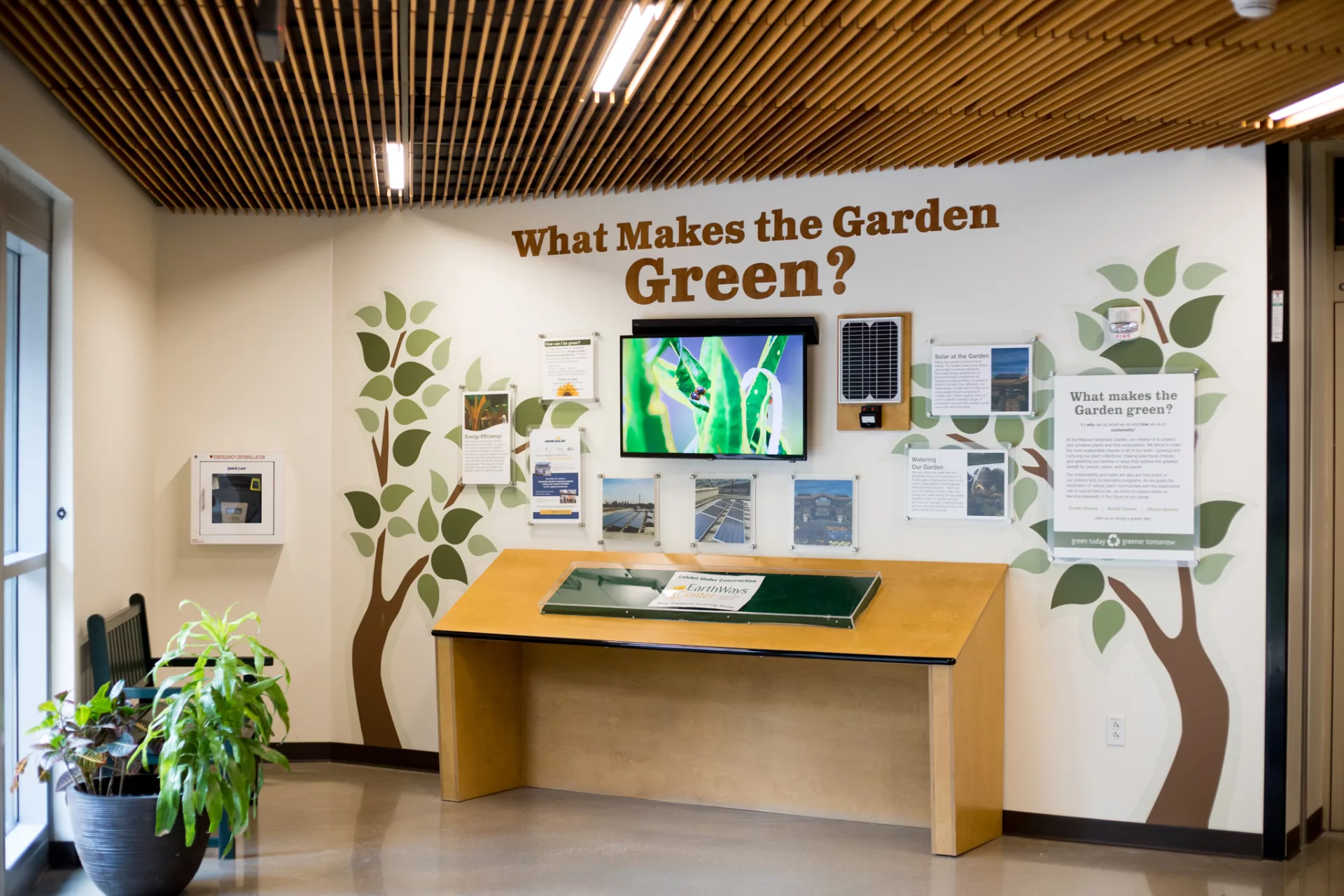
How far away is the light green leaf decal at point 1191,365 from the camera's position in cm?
466

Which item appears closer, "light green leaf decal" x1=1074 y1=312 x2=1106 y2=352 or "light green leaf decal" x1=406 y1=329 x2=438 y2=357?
"light green leaf decal" x1=1074 y1=312 x2=1106 y2=352

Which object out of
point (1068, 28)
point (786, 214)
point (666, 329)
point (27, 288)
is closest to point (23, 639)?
point (27, 288)

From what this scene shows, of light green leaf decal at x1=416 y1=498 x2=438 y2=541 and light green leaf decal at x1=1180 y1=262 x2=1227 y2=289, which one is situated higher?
light green leaf decal at x1=1180 y1=262 x2=1227 y2=289

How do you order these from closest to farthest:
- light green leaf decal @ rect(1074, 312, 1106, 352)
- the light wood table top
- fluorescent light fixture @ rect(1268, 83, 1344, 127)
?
fluorescent light fixture @ rect(1268, 83, 1344, 127)
the light wood table top
light green leaf decal @ rect(1074, 312, 1106, 352)

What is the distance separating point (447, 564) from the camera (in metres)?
5.86

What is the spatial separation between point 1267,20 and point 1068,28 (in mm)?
590

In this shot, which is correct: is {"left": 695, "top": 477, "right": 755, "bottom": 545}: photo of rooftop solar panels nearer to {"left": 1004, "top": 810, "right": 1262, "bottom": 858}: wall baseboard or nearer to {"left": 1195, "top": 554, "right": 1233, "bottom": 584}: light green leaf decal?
{"left": 1004, "top": 810, "right": 1262, "bottom": 858}: wall baseboard

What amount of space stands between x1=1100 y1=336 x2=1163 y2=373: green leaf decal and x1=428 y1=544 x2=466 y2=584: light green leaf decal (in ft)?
11.3

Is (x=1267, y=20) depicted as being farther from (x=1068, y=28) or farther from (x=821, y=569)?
(x=821, y=569)

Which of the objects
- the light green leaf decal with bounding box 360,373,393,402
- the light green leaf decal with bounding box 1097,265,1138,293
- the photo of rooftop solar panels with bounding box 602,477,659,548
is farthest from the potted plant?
the light green leaf decal with bounding box 1097,265,1138,293

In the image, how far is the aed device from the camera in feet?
19.2

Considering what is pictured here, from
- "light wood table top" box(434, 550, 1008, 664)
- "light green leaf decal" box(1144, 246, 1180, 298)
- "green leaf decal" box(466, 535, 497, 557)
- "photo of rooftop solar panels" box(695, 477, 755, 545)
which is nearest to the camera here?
"light wood table top" box(434, 550, 1008, 664)

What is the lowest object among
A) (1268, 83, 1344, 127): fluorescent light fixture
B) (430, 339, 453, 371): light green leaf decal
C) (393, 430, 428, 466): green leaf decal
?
(393, 430, 428, 466): green leaf decal

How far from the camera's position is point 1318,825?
4.88m
